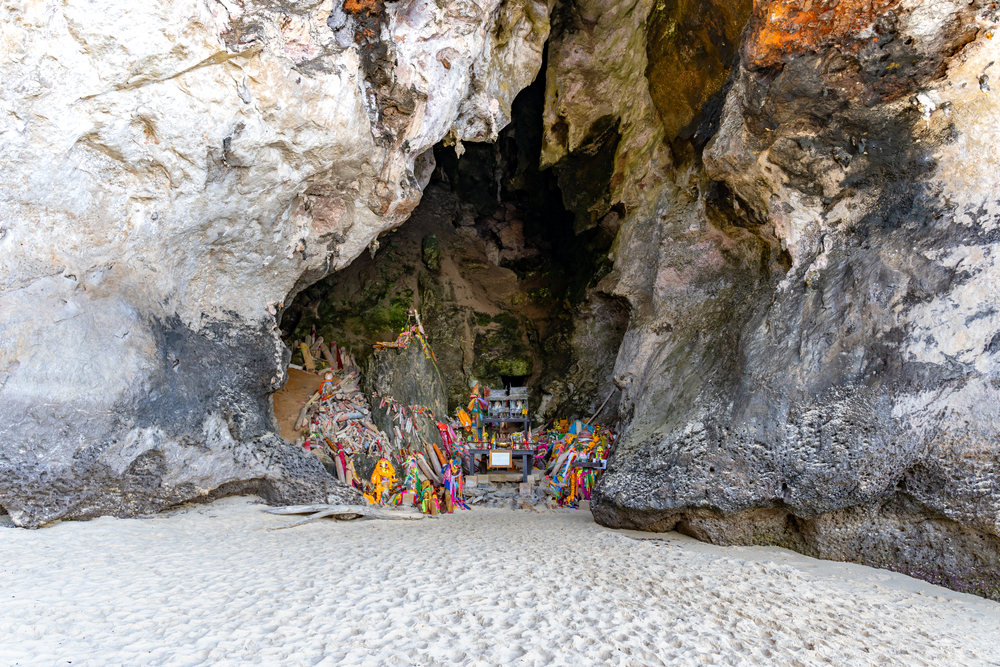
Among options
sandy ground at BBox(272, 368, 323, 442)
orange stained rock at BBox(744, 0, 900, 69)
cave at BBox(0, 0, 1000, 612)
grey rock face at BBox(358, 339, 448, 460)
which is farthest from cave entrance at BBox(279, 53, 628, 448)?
orange stained rock at BBox(744, 0, 900, 69)

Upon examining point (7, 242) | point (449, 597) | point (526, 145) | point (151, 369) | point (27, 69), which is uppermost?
point (526, 145)

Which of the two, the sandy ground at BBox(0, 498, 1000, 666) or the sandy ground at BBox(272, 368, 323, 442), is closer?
the sandy ground at BBox(0, 498, 1000, 666)

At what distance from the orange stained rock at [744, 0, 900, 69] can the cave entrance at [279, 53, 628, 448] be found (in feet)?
13.9

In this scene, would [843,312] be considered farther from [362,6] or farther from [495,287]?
[495,287]

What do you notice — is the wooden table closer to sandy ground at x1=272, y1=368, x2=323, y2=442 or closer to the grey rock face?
the grey rock face

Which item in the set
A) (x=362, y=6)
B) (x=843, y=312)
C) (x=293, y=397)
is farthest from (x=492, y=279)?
(x=843, y=312)

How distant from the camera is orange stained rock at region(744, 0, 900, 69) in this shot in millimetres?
4801

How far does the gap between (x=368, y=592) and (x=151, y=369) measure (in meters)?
3.33

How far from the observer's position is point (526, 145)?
1114 centimetres

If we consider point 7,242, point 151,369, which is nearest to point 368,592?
point 151,369

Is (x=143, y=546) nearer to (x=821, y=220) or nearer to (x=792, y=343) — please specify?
(x=792, y=343)

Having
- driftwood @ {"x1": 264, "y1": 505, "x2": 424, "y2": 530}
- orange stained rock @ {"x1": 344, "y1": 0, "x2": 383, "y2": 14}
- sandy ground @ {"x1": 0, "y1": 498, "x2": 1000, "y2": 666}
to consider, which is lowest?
sandy ground @ {"x1": 0, "y1": 498, "x2": 1000, "y2": 666}

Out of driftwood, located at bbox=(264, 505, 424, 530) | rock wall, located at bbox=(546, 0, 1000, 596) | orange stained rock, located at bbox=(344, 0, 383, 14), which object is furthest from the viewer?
driftwood, located at bbox=(264, 505, 424, 530)

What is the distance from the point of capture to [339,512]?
6453mm
